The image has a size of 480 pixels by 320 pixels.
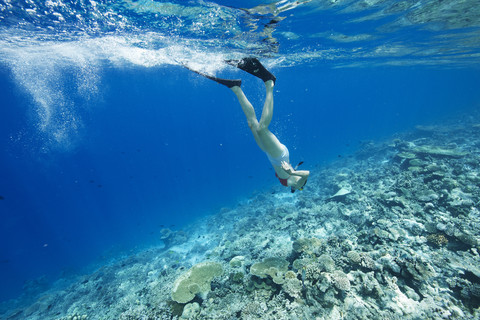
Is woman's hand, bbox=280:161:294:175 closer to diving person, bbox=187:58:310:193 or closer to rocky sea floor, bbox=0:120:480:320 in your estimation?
diving person, bbox=187:58:310:193

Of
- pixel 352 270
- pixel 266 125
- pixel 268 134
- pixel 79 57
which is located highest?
pixel 79 57

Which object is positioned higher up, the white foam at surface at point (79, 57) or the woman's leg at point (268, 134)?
the white foam at surface at point (79, 57)

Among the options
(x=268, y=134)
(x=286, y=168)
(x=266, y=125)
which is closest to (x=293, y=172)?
(x=286, y=168)

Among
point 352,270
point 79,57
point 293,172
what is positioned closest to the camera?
point 293,172

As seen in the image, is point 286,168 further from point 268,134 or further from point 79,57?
point 79,57

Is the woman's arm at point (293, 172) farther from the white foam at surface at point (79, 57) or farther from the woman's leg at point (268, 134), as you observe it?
the white foam at surface at point (79, 57)

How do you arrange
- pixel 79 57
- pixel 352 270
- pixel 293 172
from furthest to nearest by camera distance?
pixel 79 57 → pixel 352 270 → pixel 293 172

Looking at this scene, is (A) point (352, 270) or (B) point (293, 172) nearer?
(B) point (293, 172)

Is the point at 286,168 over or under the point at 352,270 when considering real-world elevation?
over

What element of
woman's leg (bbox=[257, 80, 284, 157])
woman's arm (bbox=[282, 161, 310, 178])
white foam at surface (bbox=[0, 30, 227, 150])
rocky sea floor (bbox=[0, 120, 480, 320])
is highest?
white foam at surface (bbox=[0, 30, 227, 150])

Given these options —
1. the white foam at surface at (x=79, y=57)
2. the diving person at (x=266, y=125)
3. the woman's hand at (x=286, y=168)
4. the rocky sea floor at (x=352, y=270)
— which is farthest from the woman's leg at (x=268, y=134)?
the white foam at surface at (x=79, y=57)

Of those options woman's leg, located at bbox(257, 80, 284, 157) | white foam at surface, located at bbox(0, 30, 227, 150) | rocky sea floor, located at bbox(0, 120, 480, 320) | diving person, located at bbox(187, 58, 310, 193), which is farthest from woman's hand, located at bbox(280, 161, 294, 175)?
white foam at surface, located at bbox(0, 30, 227, 150)

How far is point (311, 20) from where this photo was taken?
12242 millimetres

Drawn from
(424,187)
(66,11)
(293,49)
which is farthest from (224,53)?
(424,187)
